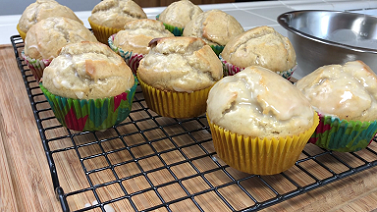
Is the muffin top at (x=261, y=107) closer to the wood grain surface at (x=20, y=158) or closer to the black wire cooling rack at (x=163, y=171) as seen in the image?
the black wire cooling rack at (x=163, y=171)

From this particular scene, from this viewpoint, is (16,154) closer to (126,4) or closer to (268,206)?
(268,206)

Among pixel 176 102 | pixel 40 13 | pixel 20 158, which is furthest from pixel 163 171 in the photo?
pixel 40 13

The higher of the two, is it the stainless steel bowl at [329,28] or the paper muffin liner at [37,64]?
the stainless steel bowl at [329,28]

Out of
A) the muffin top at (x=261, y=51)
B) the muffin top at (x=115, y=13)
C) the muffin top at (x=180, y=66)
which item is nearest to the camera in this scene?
the muffin top at (x=180, y=66)

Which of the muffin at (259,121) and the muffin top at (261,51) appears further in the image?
the muffin top at (261,51)

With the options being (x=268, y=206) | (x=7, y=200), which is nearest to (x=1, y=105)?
(x=7, y=200)

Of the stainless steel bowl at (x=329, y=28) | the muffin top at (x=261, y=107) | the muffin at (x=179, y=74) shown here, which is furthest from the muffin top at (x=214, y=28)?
the muffin top at (x=261, y=107)

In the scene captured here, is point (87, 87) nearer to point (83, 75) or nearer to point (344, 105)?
point (83, 75)

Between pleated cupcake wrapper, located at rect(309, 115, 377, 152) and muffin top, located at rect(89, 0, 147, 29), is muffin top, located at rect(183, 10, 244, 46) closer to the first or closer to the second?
muffin top, located at rect(89, 0, 147, 29)
